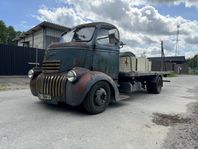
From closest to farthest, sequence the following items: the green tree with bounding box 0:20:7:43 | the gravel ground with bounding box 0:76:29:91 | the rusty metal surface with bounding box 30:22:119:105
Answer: the rusty metal surface with bounding box 30:22:119:105
the gravel ground with bounding box 0:76:29:91
the green tree with bounding box 0:20:7:43

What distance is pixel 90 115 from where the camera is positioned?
6363 millimetres

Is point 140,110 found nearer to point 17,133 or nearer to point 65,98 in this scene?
point 65,98

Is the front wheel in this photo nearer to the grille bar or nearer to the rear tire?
the grille bar

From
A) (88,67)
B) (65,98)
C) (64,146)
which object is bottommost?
(64,146)

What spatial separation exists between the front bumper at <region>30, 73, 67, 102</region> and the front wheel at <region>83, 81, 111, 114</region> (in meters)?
0.62

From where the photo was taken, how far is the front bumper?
632 centimetres

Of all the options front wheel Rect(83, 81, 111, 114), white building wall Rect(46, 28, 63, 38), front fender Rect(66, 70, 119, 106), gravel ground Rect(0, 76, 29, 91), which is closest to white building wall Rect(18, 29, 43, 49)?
white building wall Rect(46, 28, 63, 38)

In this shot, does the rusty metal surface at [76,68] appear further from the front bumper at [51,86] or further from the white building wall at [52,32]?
the white building wall at [52,32]

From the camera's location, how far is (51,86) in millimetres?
6559

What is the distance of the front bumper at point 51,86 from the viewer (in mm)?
6320

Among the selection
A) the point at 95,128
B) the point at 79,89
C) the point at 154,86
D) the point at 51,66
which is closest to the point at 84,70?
the point at 79,89

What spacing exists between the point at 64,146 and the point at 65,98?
2.22 m

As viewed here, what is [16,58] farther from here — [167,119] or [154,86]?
[167,119]

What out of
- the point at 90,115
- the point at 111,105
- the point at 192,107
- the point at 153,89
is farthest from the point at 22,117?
the point at 153,89
